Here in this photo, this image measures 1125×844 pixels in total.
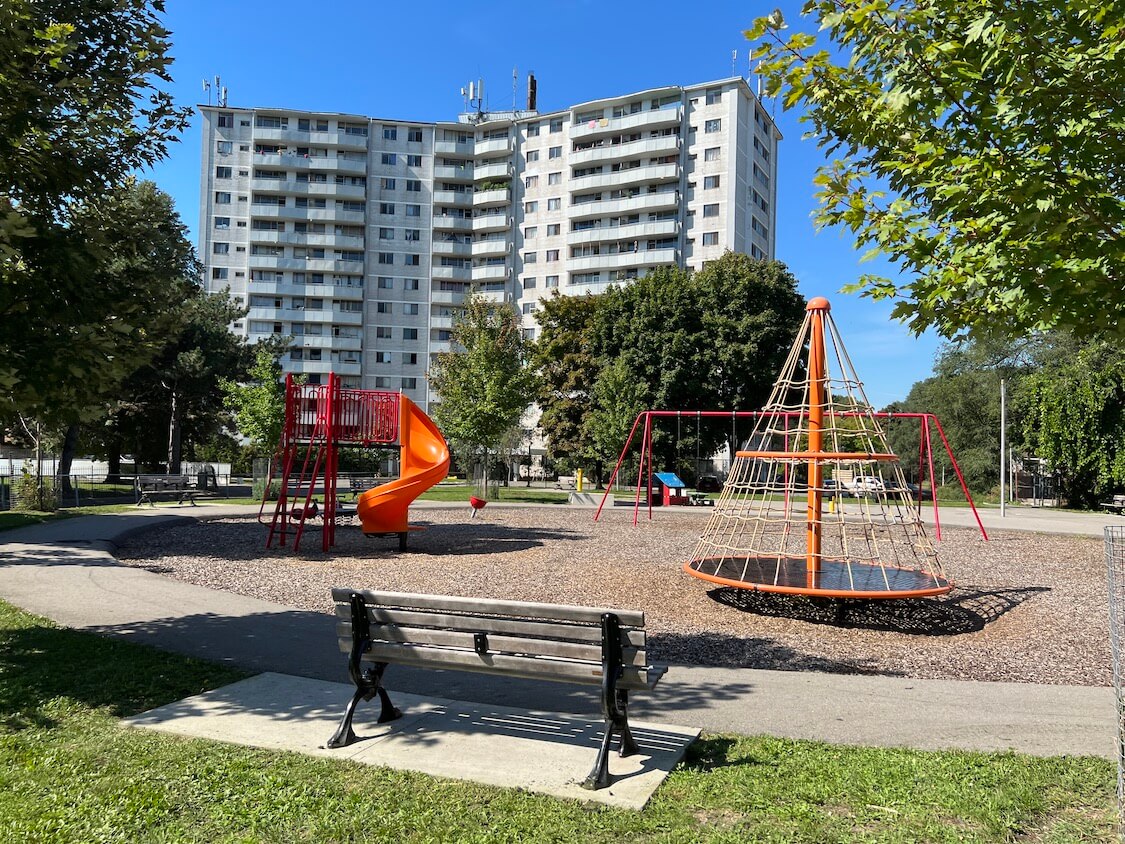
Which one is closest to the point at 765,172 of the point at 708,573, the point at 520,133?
the point at 520,133

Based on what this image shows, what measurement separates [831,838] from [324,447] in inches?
548

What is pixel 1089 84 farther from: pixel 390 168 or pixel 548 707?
pixel 390 168

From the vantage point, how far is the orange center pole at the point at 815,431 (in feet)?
33.6

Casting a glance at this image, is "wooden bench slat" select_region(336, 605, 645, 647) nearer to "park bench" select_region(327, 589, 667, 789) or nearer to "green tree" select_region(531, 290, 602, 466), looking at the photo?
"park bench" select_region(327, 589, 667, 789)

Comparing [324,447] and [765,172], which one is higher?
[765,172]

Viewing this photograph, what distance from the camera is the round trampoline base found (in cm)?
934

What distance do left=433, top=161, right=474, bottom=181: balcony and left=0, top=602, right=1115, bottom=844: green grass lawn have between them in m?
75.8

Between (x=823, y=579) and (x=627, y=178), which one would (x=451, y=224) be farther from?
(x=823, y=579)

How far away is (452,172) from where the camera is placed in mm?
75625

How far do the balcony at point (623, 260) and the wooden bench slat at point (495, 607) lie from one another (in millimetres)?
62235

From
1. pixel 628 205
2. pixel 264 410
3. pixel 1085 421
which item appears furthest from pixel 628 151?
pixel 264 410

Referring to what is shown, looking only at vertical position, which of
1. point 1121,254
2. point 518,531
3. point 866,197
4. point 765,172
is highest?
point 765,172

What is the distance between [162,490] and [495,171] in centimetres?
5366

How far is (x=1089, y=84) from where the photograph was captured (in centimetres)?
411
